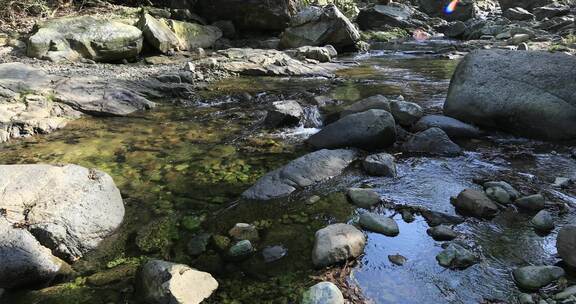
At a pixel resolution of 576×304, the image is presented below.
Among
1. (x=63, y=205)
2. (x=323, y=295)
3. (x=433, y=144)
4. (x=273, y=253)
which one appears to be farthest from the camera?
(x=433, y=144)

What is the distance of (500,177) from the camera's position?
175 inches

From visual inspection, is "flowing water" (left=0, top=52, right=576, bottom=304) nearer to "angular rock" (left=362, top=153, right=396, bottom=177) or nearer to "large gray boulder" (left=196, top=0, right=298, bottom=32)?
"angular rock" (left=362, top=153, right=396, bottom=177)

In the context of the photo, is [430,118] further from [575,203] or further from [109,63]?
[109,63]

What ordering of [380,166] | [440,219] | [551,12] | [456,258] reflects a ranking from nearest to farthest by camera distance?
[456,258], [440,219], [380,166], [551,12]

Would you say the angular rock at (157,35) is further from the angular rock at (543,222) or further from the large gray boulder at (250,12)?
the angular rock at (543,222)

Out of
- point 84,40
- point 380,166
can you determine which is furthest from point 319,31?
point 380,166

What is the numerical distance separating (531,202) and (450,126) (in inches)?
86.1

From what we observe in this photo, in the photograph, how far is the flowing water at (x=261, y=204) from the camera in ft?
9.43

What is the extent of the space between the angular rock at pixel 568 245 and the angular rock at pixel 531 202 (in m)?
0.78

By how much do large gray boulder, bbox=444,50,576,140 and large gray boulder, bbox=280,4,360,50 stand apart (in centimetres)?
902

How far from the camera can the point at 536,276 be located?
2.75 metres

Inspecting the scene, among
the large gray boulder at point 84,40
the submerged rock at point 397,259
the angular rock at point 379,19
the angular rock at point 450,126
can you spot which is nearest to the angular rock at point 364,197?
the submerged rock at point 397,259

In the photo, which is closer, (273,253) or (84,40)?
(273,253)

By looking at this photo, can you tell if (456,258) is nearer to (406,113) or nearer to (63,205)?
(63,205)
